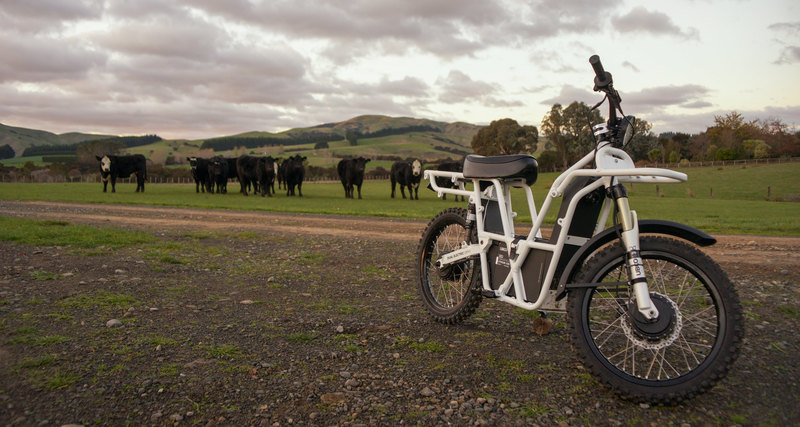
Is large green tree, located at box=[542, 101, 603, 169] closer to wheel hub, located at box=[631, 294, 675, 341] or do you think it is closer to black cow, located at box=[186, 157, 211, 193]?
black cow, located at box=[186, 157, 211, 193]

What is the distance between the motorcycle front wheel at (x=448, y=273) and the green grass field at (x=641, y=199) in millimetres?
10039

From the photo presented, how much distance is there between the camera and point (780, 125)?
8375 cm

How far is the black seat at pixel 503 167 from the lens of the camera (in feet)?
13.5

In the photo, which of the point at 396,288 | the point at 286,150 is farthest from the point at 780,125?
the point at 286,150

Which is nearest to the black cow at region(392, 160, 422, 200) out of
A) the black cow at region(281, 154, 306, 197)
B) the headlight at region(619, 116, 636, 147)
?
the black cow at region(281, 154, 306, 197)

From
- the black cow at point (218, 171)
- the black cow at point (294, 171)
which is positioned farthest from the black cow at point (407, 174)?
the black cow at point (218, 171)

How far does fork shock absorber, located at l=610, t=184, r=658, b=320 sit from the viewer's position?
312 centimetres

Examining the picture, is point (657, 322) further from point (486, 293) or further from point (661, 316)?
point (486, 293)

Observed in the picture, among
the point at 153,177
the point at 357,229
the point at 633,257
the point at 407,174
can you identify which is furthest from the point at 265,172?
the point at 153,177

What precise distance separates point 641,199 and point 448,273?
30447 mm

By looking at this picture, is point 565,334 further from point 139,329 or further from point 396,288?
point 139,329

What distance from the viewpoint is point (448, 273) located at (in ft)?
16.6

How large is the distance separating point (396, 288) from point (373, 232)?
19.7ft

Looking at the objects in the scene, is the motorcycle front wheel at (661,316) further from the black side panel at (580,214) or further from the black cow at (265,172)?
the black cow at (265,172)
